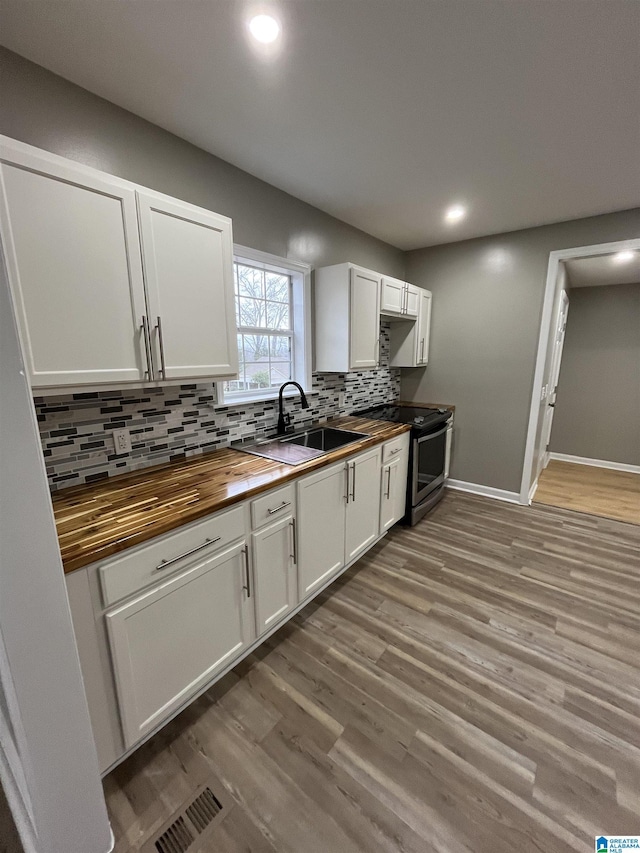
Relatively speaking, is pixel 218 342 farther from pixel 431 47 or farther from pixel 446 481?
pixel 446 481

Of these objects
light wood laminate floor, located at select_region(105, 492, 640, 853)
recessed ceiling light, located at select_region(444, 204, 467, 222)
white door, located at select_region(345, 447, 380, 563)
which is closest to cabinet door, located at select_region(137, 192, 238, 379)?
white door, located at select_region(345, 447, 380, 563)

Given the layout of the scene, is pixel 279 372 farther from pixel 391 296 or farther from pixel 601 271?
pixel 601 271

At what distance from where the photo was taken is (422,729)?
141 centimetres

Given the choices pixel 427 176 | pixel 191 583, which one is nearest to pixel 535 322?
pixel 427 176

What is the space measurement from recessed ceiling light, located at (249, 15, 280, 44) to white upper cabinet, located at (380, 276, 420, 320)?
183 centimetres

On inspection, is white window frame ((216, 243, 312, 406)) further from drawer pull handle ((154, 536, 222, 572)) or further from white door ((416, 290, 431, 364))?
white door ((416, 290, 431, 364))

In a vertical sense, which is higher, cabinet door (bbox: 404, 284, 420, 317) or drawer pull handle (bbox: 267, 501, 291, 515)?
cabinet door (bbox: 404, 284, 420, 317)

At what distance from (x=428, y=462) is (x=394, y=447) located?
0.70 meters

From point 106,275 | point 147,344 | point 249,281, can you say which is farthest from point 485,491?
point 106,275

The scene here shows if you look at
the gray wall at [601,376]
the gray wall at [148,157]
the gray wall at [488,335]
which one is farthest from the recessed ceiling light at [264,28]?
the gray wall at [601,376]

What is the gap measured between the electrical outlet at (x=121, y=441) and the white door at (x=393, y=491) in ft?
5.42

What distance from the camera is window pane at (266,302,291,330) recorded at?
2.46 meters

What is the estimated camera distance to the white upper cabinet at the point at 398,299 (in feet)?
9.68

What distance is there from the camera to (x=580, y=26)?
114 centimetres
